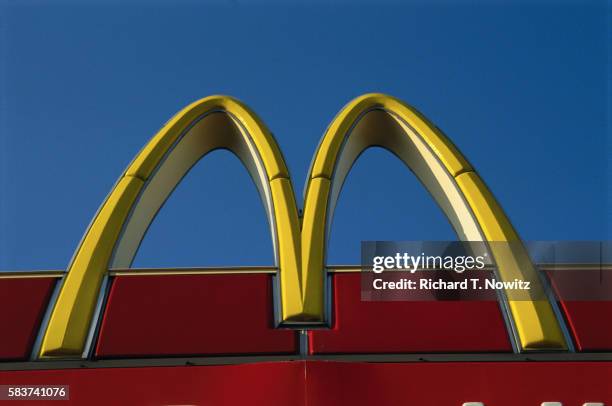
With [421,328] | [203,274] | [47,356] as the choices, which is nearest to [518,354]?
[421,328]

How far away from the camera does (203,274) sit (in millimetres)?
9328

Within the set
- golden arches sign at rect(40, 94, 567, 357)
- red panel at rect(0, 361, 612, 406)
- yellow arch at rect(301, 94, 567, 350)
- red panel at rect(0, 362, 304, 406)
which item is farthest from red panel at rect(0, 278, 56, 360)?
yellow arch at rect(301, 94, 567, 350)

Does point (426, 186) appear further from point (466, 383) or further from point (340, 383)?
point (340, 383)

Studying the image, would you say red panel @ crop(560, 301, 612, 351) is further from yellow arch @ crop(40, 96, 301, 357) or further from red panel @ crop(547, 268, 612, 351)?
yellow arch @ crop(40, 96, 301, 357)

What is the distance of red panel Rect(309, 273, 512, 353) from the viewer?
8703 mm

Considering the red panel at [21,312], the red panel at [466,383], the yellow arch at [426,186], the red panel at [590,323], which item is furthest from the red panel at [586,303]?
the red panel at [21,312]

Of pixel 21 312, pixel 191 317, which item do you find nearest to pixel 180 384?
pixel 191 317

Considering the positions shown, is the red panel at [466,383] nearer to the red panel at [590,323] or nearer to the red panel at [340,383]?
the red panel at [340,383]

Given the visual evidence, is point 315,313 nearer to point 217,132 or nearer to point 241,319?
point 241,319

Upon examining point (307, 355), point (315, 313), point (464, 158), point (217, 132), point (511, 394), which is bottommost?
point (511, 394)

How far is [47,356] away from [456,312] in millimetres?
5205

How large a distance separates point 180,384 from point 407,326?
2906 mm

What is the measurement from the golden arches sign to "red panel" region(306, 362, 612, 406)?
0.54m

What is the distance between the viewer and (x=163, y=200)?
12352mm
